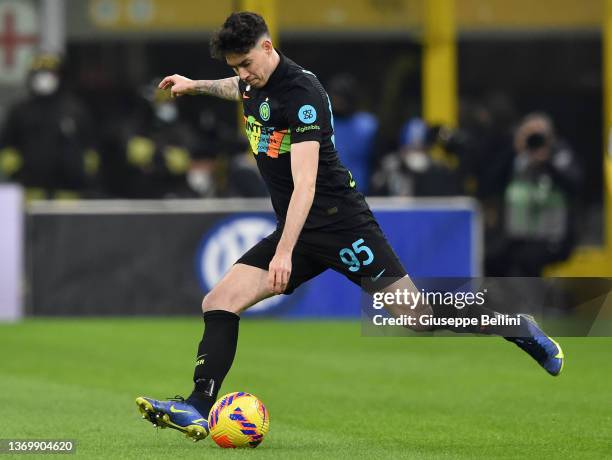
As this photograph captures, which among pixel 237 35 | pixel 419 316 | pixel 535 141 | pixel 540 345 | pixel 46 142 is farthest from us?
pixel 46 142

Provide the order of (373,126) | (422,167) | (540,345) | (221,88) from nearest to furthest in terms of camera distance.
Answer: (540,345)
(221,88)
(373,126)
(422,167)

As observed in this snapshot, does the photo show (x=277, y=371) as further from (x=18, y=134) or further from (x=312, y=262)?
(x=18, y=134)

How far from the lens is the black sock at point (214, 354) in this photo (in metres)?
8.52

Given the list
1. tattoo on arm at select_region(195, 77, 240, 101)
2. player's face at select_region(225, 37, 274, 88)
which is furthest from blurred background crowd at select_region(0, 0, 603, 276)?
player's face at select_region(225, 37, 274, 88)

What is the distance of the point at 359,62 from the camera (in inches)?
925

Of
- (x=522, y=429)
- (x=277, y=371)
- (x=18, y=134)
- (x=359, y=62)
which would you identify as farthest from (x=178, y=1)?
(x=522, y=429)

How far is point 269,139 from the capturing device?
8469 mm

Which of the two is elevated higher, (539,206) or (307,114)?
(307,114)

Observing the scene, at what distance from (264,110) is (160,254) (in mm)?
8918

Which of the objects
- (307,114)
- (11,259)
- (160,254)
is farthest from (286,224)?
(11,259)

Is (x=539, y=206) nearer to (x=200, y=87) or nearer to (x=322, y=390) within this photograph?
(x=322, y=390)

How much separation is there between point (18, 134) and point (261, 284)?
9957 millimetres

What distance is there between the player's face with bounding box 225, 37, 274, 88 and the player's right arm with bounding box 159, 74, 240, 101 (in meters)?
0.56

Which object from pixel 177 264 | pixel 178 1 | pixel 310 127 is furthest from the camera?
pixel 178 1
